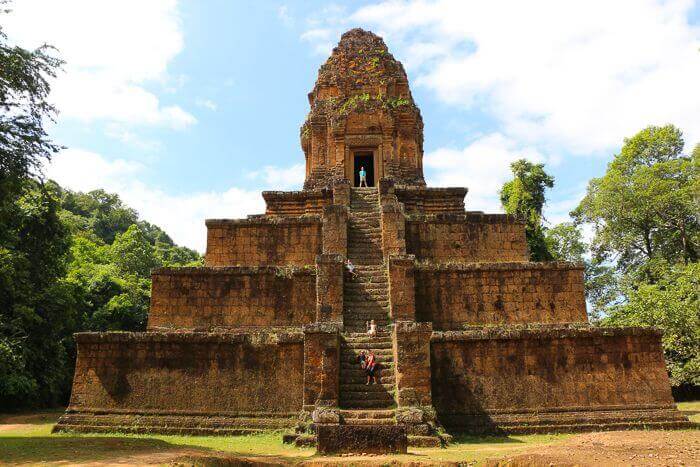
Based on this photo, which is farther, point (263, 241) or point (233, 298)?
point (263, 241)

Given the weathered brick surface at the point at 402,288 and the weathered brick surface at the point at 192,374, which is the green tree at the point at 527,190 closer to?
the weathered brick surface at the point at 402,288

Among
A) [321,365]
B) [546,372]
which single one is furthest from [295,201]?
[546,372]

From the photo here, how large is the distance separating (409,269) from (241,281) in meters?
3.92

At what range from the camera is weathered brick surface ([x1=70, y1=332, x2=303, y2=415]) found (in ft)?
32.8

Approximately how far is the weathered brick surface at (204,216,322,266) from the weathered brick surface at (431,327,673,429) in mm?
4800

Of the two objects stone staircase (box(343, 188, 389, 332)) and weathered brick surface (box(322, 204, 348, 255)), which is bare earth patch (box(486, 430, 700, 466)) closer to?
stone staircase (box(343, 188, 389, 332))

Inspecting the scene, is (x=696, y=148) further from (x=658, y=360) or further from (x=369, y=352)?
(x=369, y=352)

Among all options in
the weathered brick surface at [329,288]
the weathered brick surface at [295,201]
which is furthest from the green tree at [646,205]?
the weathered brick surface at [329,288]

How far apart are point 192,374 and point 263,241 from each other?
4370 millimetres

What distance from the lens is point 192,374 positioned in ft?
33.3

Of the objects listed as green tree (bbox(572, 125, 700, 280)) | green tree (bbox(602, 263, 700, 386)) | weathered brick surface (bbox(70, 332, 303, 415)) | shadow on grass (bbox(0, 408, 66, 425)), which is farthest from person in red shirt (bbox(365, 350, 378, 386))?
green tree (bbox(572, 125, 700, 280))

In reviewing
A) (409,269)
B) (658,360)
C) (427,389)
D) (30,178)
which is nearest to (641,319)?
(658,360)

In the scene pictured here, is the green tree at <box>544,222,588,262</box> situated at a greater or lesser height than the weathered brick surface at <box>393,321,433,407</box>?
greater

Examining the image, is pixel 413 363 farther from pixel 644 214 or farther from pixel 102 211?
pixel 102 211
